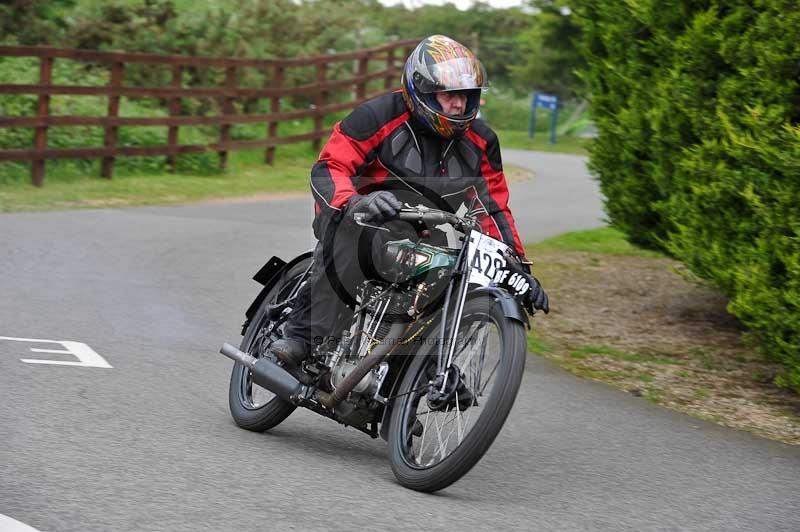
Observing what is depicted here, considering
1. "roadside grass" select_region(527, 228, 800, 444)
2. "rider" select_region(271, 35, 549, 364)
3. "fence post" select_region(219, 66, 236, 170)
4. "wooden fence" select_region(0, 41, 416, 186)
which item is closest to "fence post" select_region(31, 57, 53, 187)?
"wooden fence" select_region(0, 41, 416, 186)

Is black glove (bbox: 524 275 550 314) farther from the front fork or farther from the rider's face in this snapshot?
the rider's face

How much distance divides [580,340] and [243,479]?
481cm

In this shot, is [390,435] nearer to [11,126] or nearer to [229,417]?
[229,417]

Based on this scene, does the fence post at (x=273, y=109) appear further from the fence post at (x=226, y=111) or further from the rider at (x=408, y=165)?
the rider at (x=408, y=165)

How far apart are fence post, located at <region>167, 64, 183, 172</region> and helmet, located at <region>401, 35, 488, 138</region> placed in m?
13.6

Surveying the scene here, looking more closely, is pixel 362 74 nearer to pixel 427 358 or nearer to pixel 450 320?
pixel 427 358

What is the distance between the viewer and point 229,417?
6648mm

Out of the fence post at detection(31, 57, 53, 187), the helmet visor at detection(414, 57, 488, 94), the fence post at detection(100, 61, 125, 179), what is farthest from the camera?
the fence post at detection(100, 61, 125, 179)

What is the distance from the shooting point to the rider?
564 cm

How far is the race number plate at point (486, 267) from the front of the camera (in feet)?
17.8

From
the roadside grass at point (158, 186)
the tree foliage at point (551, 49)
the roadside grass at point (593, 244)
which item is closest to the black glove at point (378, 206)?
the roadside grass at point (593, 244)

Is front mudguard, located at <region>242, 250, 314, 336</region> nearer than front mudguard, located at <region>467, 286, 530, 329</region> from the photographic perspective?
No

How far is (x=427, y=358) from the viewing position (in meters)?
5.66

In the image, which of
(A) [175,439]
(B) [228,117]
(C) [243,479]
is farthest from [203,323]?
(B) [228,117]
